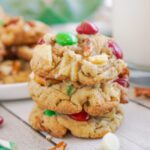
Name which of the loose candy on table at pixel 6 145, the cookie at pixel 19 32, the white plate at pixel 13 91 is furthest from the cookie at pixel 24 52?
the loose candy on table at pixel 6 145

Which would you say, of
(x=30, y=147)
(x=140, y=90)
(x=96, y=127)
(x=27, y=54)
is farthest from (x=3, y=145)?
(x=27, y=54)

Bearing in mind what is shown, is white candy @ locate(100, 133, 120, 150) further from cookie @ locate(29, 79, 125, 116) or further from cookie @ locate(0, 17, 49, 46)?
cookie @ locate(0, 17, 49, 46)

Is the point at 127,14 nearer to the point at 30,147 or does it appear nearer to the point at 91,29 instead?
the point at 91,29

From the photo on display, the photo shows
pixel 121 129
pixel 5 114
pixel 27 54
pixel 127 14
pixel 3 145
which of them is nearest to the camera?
pixel 3 145

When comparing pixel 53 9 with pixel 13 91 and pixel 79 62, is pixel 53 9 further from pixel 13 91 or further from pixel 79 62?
pixel 79 62

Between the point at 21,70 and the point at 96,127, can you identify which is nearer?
the point at 96,127

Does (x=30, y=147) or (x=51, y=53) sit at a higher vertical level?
(x=51, y=53)

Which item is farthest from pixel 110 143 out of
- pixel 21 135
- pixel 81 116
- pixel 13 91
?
pixel 13 91

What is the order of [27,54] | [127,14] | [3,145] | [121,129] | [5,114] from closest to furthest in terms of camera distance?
1. [3,145]
2. [121,129]
3. [5,114]
4. [127,14]
5. [27,54]
